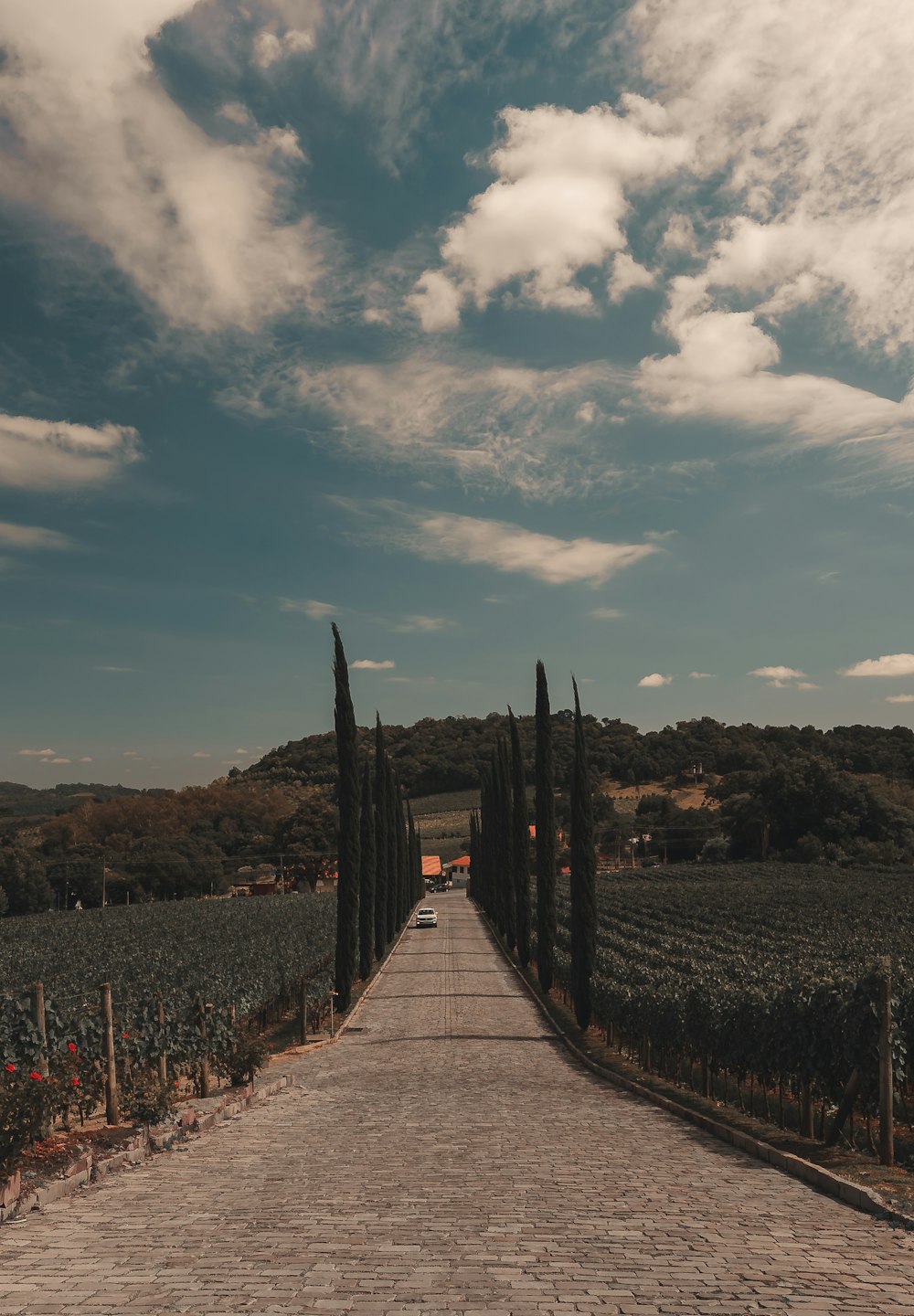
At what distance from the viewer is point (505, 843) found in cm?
4909

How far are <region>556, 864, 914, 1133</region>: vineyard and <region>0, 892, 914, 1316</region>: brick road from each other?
1.94 meters

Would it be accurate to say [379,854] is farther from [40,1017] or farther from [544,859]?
[40,1017]

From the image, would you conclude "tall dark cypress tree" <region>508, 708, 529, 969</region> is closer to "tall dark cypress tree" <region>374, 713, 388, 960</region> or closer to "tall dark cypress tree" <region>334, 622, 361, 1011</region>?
"tall dark cypress tree" <region>374, 713, 388, 960</region>

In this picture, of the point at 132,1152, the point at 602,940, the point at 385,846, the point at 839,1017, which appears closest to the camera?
the point at 132,1152

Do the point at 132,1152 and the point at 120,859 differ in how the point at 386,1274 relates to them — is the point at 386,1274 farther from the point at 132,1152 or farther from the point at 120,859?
the point at 120,859

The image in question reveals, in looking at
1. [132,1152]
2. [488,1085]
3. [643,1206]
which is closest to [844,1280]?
[643,1206]

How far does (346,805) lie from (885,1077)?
67.9ft

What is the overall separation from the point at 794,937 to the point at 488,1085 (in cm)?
3065

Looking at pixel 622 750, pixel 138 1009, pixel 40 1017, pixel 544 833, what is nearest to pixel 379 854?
pixel 544 833

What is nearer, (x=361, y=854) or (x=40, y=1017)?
(x=40, y=1017)

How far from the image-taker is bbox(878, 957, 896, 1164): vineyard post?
9719 mm

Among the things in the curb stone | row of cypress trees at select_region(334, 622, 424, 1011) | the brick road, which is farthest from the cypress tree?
the brick road

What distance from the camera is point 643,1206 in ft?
24.5

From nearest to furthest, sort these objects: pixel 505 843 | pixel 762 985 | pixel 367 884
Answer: pixel 762 985, pixel 367 884, pixel 505 843
